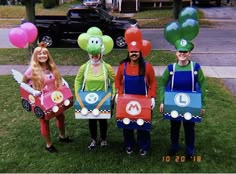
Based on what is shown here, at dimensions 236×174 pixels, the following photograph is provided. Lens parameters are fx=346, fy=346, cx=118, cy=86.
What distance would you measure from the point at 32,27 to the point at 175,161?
2.88 m

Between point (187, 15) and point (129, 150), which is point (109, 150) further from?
point (187, 15)

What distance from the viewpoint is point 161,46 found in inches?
558

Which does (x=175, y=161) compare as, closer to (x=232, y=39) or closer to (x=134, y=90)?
(x=134, y=90)

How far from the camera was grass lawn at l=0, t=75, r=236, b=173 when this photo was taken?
4.84 meters

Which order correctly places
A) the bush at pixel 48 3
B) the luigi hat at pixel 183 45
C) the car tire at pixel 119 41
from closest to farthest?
the luigi hat at pixel 183 45, the car tire at pixel 119 41, the bush at pixel 48 3

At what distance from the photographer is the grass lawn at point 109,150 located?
4840mm

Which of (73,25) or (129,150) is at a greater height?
(73,25)

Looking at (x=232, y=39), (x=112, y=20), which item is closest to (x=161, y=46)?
(x=112, y=20)

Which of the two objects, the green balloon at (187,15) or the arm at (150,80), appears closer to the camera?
the arm at (150,80)

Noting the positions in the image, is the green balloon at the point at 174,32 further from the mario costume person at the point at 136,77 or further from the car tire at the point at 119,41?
the car tire at the point at 119,41

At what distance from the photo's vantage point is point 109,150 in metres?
5.29

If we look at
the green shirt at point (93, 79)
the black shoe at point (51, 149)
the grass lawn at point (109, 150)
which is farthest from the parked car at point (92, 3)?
the green shirt at point (93, 79)

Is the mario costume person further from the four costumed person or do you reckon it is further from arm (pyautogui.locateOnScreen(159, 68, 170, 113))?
arm (pyautogui.locateOnScreen(159, 68, 170, 113))
